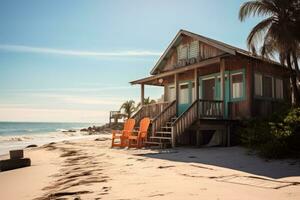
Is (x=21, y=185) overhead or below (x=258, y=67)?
below

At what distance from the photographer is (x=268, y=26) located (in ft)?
45.1

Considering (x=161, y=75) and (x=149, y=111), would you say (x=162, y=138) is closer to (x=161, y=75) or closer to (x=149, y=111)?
(x=161, y=75)

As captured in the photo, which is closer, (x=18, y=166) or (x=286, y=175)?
(x=286, y=175)

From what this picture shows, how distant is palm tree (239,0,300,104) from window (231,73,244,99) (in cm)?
133

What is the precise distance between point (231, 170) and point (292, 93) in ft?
36.7

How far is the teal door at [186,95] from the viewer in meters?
16.6

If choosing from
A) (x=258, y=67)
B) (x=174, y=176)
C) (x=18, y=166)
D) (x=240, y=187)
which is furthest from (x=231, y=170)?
(x=258, y=67)

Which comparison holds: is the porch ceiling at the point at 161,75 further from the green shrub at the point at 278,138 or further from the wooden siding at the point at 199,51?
the green shrub at the point at 278,138

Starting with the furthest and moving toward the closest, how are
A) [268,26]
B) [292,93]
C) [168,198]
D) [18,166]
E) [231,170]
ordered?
[292,93]
[268,26]
[18,166]
[231,170]
[168,198]

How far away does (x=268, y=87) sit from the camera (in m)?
14.6

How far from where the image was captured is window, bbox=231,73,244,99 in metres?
13.8

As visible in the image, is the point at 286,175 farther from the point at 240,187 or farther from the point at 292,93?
the point at 292,93

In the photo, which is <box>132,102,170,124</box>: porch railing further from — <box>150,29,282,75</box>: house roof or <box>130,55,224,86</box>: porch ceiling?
<box>150,29,282,75</box>: house roof

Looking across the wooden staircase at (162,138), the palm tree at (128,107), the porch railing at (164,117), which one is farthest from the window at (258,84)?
the palm tree at (128,107)
